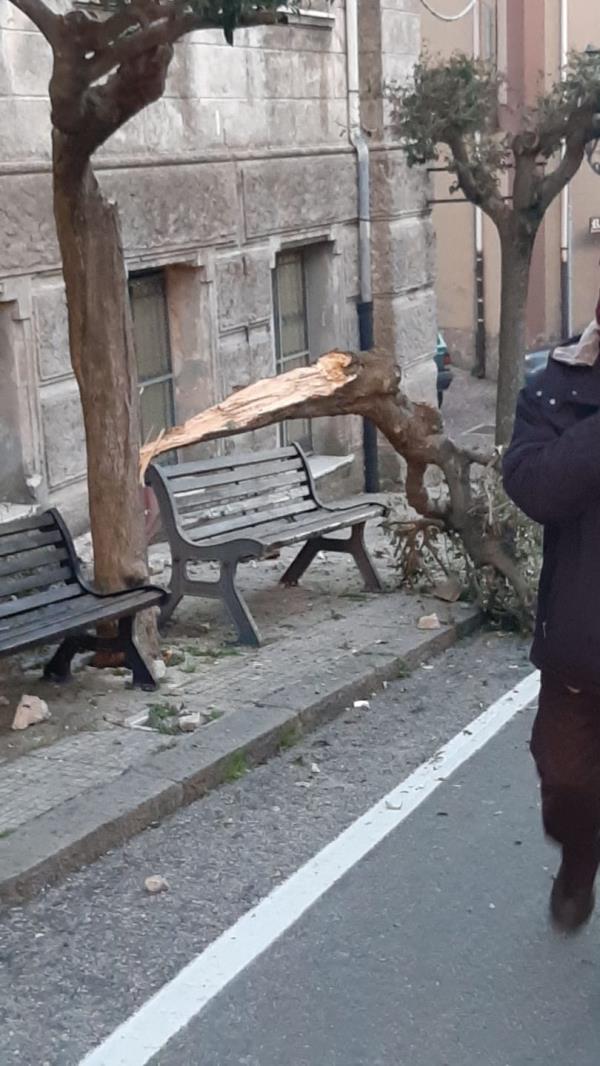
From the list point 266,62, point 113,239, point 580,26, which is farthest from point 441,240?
point 113,239

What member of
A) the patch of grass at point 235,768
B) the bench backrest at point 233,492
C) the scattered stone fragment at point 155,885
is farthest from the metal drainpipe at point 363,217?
the scattered stone fragment at point 155,885

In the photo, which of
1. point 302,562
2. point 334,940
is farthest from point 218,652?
point 334,940

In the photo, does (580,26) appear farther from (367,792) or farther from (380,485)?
(367,792)

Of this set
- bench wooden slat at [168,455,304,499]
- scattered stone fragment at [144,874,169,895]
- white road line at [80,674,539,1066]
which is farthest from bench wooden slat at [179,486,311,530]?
scattered stone fragment at [144,874,169,895]

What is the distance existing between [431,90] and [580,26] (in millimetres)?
11167

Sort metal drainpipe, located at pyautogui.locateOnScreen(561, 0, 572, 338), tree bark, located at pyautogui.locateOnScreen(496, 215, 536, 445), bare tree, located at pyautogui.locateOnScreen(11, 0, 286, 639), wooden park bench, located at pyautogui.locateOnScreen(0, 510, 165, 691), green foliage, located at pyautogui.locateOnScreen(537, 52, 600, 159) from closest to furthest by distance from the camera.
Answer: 1. bare tree, located at pyautogui.locateOnScreen(11, 0, 286, 639)
2. wooden park bench, located at pyautogui.locateOnScreen(0, 510, 165, 691)
3. green foliage, located at pyautogui.locateOnScreen(537, 52, 600, 159)
4. tree bark, located at pyautogui.locateOnScreen(496, 215, 536, 445)
5. metal drainpipe, located at pyautogui.locateOnScreen(561, 0, 572, 338)

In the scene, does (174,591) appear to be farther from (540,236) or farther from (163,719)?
(540,236)

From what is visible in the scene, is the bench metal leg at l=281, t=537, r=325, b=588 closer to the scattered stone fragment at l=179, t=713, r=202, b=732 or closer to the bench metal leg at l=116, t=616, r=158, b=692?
the bench metal leg at l=116, t=616, r=158, b=692

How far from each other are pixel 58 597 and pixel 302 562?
250 centimetres

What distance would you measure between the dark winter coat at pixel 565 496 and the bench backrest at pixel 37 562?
3090mm

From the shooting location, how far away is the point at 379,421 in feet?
26.2

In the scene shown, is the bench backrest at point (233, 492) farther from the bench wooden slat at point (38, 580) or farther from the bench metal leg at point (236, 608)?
the bench wooden slat at point (38, 580)

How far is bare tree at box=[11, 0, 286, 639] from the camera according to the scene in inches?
218

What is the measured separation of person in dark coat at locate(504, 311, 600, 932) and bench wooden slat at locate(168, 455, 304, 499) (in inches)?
159
